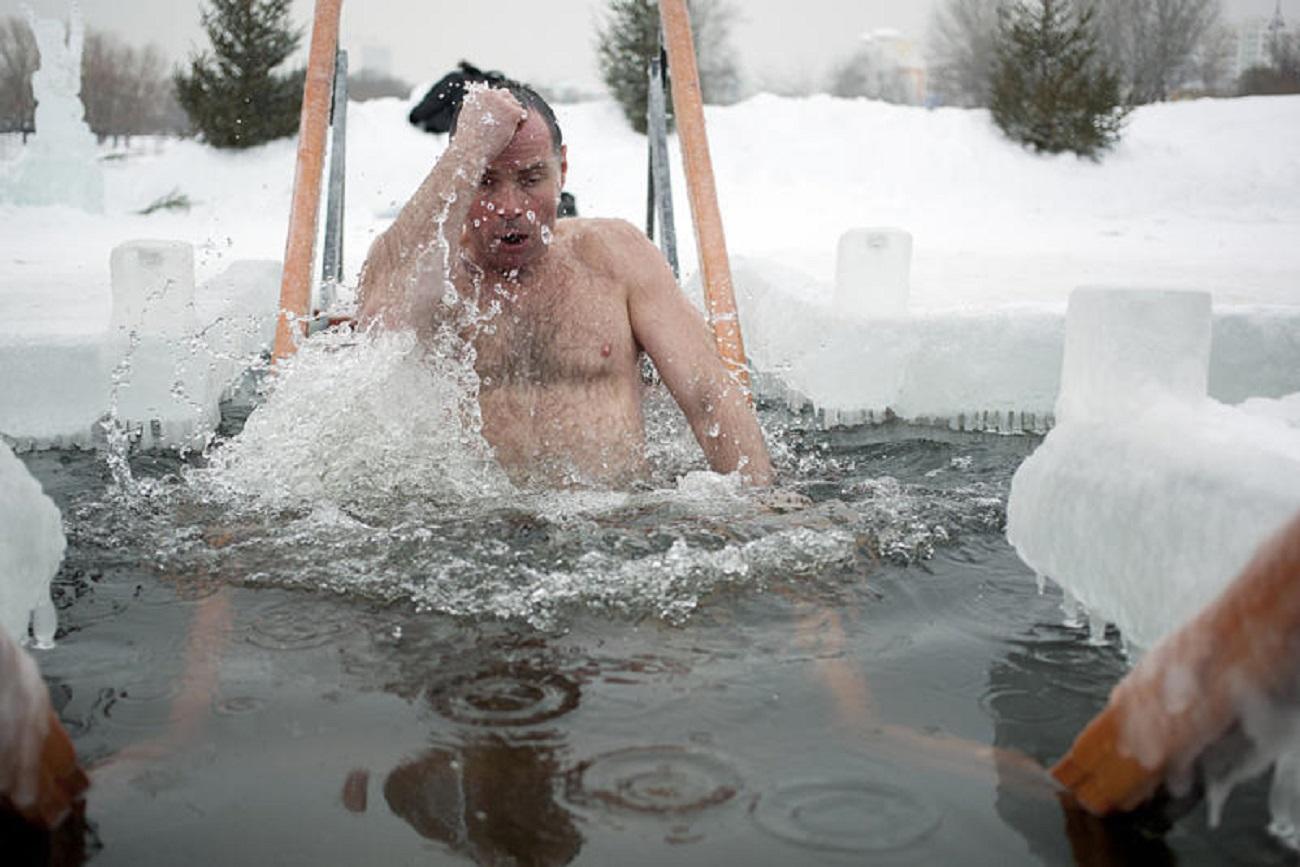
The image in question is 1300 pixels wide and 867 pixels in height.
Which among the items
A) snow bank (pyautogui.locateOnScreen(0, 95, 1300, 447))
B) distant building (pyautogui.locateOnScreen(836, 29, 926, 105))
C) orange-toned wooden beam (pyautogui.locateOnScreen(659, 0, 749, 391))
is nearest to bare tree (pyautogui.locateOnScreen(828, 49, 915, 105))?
distant building (pyautogui.locateOnScreen(836, 29, 926, 105))

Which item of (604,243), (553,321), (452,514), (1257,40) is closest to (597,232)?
(604,243)

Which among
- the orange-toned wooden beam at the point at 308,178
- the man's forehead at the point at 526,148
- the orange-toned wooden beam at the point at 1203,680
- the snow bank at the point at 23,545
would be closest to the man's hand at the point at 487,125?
the man's forehead at the point at 526,148

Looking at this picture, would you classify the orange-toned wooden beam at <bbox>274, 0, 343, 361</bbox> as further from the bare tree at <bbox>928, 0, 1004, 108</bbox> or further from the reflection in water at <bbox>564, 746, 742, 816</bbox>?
the bare tree at <bbox>928, 0, 1004, 108</bbox>

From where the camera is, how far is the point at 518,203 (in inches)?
128

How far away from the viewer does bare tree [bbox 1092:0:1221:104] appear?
1379 inches

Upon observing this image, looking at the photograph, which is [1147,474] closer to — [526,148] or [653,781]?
[653,781]

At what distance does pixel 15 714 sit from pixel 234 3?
23432 millimetres

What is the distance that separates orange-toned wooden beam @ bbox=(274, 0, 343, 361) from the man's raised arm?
27.5 inches

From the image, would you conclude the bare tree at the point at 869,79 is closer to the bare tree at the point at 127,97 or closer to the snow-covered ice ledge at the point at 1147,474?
the bare tree at the point at 127,97

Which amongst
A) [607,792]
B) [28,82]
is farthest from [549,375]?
[28,82]

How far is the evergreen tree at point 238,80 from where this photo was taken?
2242cm

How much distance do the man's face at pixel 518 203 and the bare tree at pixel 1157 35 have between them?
115 ft

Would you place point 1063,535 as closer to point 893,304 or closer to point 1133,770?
point 1133,770

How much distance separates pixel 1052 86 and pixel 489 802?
869 inches
